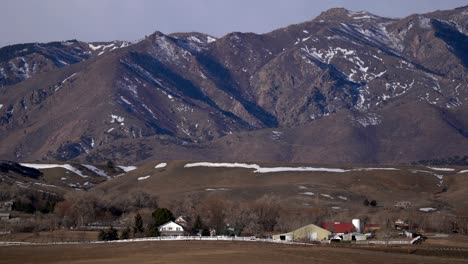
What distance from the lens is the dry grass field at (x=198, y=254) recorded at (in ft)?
315

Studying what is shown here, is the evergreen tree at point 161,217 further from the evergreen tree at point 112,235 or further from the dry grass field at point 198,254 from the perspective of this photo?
the dry grass field at point 198,254

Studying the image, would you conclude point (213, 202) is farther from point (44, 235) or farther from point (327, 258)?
point (327, 258)

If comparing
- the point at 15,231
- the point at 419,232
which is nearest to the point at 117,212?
the point at 15,231

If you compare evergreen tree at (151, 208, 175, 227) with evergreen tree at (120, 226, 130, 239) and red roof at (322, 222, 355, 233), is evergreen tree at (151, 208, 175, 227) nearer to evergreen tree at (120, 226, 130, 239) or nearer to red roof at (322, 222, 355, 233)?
evergreen tree at (120, 226, 130, 239)

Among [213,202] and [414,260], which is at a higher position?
[213,202]

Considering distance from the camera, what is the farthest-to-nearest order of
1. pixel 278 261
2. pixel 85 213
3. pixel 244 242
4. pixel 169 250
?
pixel 85 213, pixel 244 242, pixel 169 250, pixel 278 261

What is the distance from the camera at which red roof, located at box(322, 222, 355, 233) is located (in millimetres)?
142625

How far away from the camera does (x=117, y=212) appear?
18125cm

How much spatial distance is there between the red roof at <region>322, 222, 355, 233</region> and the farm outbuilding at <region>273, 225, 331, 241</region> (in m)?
4.97

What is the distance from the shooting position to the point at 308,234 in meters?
136

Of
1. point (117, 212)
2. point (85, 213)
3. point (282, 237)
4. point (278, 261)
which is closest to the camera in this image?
point (278, 261)

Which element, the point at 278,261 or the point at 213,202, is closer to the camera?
the point at 278,261

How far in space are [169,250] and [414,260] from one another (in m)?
23.9

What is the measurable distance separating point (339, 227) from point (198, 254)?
46284 millimetres
